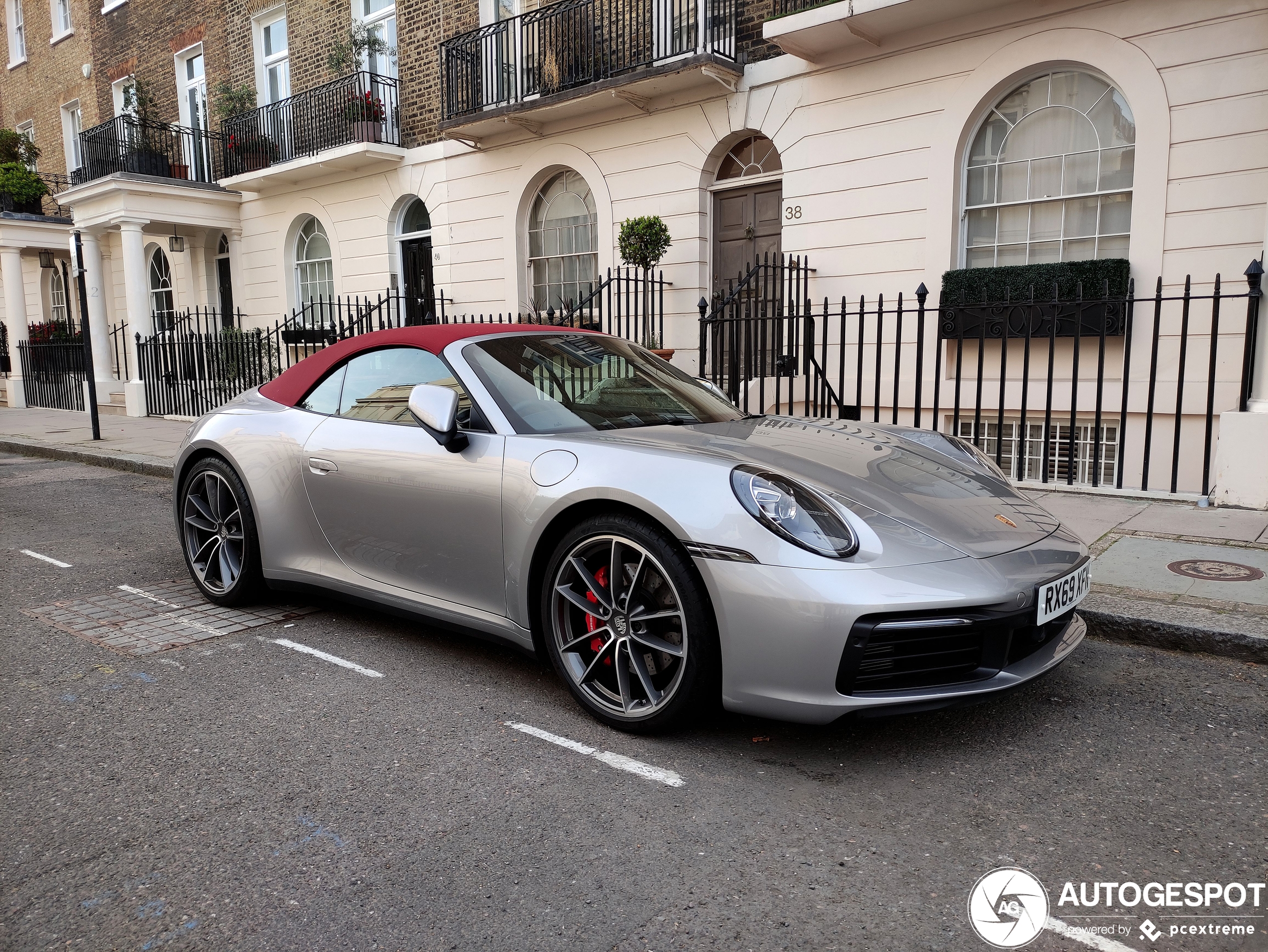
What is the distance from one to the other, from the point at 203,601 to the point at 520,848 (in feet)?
10.3

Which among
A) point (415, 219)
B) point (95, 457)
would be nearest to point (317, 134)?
point (415, 219)

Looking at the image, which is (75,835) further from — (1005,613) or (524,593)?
(1005,613)

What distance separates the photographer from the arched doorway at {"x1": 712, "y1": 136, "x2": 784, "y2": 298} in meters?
11.1

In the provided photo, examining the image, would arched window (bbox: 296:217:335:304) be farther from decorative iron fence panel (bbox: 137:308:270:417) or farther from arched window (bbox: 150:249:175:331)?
arched window (bbox: 150:249:175:331)

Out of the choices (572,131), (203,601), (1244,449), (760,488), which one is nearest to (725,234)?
(572,131)

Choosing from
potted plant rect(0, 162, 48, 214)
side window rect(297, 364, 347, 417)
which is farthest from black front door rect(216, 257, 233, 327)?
side window rect(297, 364, 347, 417)

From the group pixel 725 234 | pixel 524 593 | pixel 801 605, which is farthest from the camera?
pixel 725 234

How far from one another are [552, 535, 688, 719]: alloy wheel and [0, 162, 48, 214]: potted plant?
23.2 meters

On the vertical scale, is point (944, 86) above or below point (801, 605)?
above

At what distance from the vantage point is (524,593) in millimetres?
3322

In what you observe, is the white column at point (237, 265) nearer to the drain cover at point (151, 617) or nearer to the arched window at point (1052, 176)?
the arched window at point (1052, 176)

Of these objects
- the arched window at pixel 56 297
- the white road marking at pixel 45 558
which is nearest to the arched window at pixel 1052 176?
the white road marking at pixel 45 558

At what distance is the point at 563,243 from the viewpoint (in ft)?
43.4

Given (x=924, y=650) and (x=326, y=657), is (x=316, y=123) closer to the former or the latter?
(x=326, y=657)
